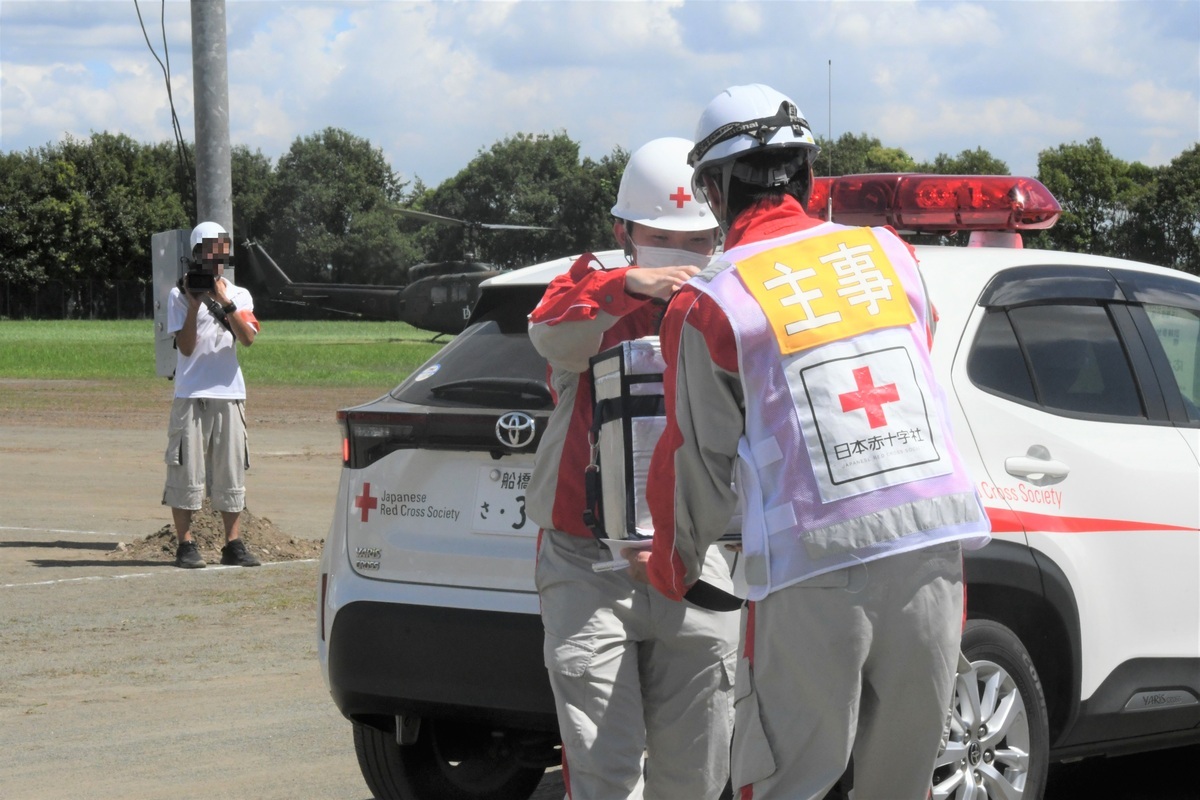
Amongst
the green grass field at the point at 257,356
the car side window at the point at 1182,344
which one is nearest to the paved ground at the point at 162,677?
the car side window at the point at 1182,344

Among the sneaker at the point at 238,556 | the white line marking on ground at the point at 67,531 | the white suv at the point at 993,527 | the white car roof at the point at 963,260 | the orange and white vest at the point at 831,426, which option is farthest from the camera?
the white line marking on ground at the point at 67,531

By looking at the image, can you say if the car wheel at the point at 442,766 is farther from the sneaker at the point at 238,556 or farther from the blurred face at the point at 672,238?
the sneaker at the point at 238,556

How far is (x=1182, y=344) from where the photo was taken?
17.2 feet

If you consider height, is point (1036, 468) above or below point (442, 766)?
above

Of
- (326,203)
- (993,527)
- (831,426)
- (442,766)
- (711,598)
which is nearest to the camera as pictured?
(831,426)

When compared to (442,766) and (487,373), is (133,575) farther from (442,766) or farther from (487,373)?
(487,373)

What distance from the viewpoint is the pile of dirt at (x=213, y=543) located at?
10789 mm

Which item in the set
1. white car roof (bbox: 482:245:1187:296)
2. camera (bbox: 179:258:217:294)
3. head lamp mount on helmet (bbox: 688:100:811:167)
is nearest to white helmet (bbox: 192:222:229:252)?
camera (bbox: 179:258:217:294)

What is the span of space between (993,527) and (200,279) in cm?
670

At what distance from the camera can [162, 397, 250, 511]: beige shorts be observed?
10125mm

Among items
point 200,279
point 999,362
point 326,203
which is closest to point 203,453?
point 200,279

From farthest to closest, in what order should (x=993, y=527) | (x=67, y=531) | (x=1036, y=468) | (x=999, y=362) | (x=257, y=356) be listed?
(x=257, y=356), (x=67, y=531), (x=999, y=362), (x=1036, y=468), (x=993, y=527)

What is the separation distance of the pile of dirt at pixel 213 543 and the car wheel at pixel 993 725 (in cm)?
700

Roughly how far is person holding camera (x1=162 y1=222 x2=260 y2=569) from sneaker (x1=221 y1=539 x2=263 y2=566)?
0.68ft
